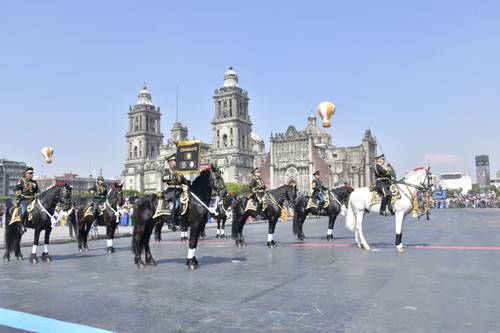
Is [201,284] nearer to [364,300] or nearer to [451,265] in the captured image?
[364,300]

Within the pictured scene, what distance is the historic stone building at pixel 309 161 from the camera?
351 feet

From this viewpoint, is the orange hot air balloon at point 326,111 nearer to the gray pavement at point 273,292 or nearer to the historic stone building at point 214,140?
the gray pavement at point 273,292

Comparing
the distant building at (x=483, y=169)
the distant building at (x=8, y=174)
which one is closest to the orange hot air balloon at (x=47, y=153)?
the distant building at (x=483, y=169)

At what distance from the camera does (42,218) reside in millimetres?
12961

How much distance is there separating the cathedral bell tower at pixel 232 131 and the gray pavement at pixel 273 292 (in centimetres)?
10368

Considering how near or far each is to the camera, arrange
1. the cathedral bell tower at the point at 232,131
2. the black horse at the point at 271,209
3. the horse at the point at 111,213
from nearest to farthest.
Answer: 1. the horse at the point at 111,213
2. the black horse at the point at 271,209
3. the cathedral bell tower at the point at 232,131

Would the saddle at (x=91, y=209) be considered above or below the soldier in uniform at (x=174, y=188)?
below

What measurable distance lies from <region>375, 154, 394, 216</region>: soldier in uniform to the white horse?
0.28 meters

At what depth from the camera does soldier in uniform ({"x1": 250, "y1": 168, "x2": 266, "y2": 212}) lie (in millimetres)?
15906

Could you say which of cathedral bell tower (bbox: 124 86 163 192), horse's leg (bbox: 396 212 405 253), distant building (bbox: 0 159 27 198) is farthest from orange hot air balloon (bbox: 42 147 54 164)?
distant building (bbox: 0 159 27 198)

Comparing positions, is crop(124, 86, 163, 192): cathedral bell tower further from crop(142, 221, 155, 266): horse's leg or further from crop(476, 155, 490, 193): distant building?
crop(142, 221, 155, 266): horse's leg

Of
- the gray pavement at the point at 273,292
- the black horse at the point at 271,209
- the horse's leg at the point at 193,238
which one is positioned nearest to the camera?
the gray pavement at the point at 273,292

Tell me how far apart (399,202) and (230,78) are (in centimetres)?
11229

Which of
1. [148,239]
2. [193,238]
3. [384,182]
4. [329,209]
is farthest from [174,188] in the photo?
[329,209]
